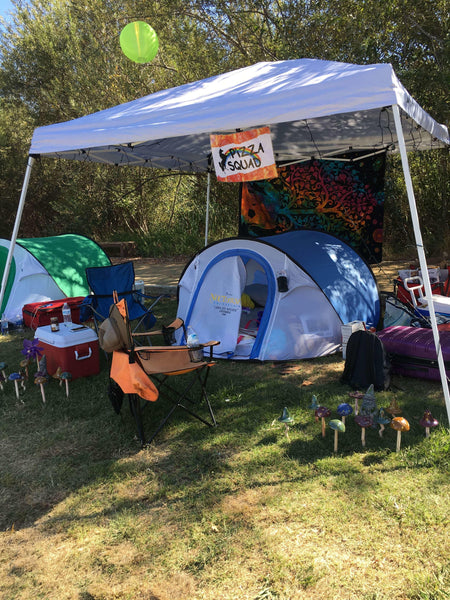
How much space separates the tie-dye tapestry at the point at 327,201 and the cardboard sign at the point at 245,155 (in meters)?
3.77

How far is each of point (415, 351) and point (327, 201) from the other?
15.3 ft

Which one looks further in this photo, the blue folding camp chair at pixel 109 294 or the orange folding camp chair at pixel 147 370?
the blue folding camp chair at pixel 109 294

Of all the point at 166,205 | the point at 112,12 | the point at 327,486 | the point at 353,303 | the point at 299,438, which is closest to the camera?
the point at 327,486

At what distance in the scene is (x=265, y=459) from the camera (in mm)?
3004

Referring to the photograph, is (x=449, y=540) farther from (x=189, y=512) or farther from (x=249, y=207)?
(x=249, y=207)

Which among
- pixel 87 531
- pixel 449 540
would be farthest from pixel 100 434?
pixel 449 540

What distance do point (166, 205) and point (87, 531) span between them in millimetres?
11567

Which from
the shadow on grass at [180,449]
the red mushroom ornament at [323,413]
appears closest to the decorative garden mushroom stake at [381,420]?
the shadow on grass at [180,449]

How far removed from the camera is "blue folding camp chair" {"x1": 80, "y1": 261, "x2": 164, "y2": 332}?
5320mm

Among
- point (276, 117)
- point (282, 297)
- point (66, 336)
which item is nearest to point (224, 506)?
point (66, 336)

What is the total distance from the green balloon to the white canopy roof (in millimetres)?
1046

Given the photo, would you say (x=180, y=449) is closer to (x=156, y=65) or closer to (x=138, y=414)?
(x=138, y=414)

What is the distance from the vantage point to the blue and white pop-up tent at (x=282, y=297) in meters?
4.73

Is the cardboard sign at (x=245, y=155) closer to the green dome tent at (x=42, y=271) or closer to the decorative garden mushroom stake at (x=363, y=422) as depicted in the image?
the decorative garden mushroom stake at (x=363, y=422)
